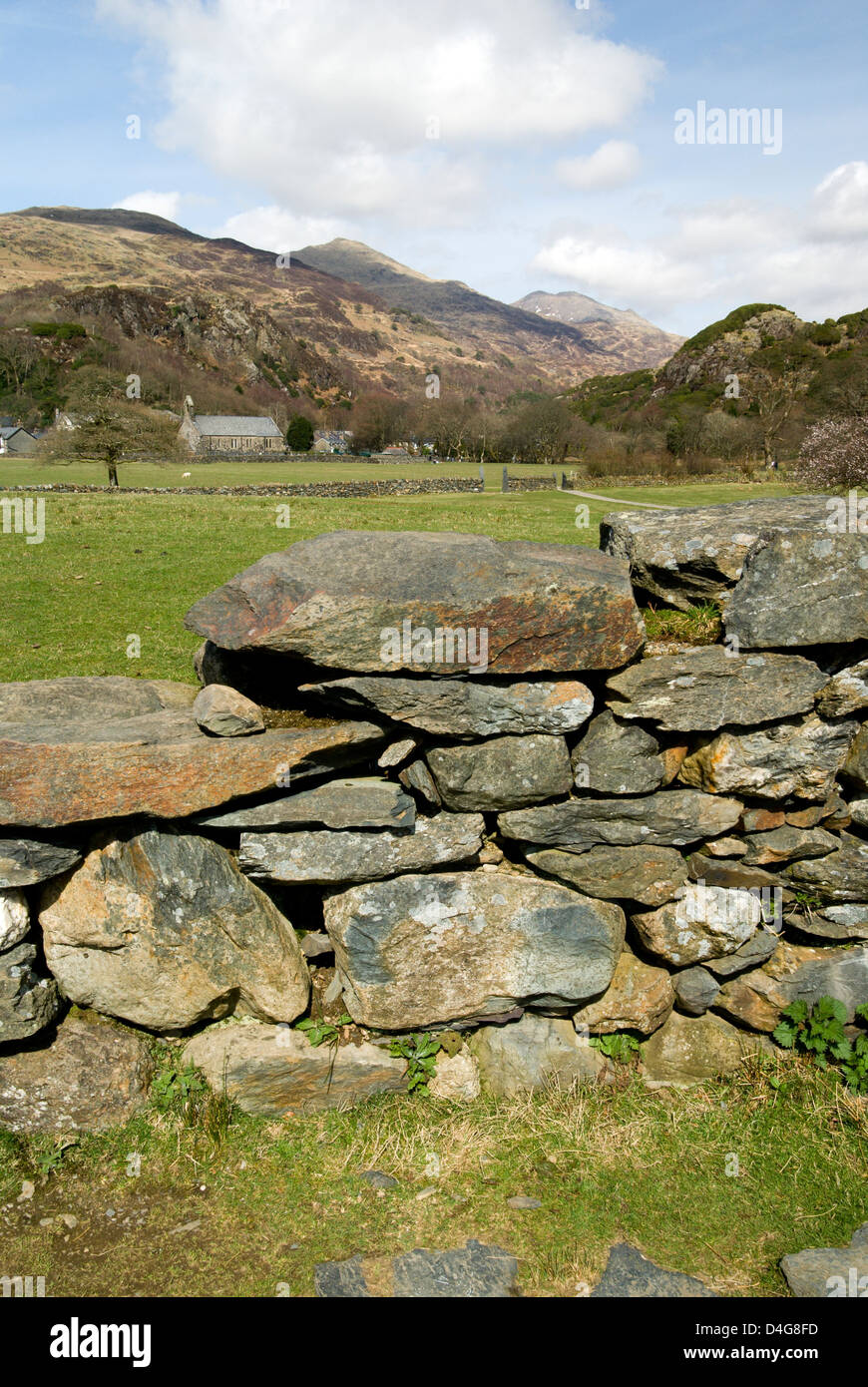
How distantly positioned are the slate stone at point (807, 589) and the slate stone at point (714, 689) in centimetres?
21

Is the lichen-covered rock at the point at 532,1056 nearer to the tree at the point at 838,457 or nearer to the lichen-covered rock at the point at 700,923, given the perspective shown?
the lichen-covered rock at the point at 700,923

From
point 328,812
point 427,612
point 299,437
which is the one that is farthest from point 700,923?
point 299,437

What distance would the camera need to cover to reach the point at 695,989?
6.47 m

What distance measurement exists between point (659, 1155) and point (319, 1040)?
9.32 feet

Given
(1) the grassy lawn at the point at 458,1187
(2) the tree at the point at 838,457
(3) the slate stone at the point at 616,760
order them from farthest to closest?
(2) the tree at the point at 838,457
(3) the slate stone at the point at 616,760
(1) the grassy lawn at the point at 458,1187

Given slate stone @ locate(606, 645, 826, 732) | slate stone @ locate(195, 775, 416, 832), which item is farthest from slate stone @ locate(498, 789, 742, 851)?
slate stone @ locate(195, 775, 416, 832)

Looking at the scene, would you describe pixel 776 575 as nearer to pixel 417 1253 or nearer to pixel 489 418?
pixel 417 1253

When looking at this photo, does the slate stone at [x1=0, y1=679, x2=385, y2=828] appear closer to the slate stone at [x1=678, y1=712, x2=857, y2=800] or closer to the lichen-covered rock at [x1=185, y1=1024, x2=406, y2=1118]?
the lichen-covered rock at [x1=185, y1=1024, x2=406, y2=1118]

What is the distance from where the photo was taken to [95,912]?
5.77 m

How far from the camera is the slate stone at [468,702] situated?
548 centimetres

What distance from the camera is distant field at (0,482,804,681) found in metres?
9.80

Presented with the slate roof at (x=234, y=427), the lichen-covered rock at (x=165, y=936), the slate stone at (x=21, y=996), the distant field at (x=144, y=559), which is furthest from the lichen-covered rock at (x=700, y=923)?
the slate roof at (x=234, y=427)

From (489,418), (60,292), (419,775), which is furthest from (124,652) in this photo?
(60,292)

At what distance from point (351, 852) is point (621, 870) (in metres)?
2.27
